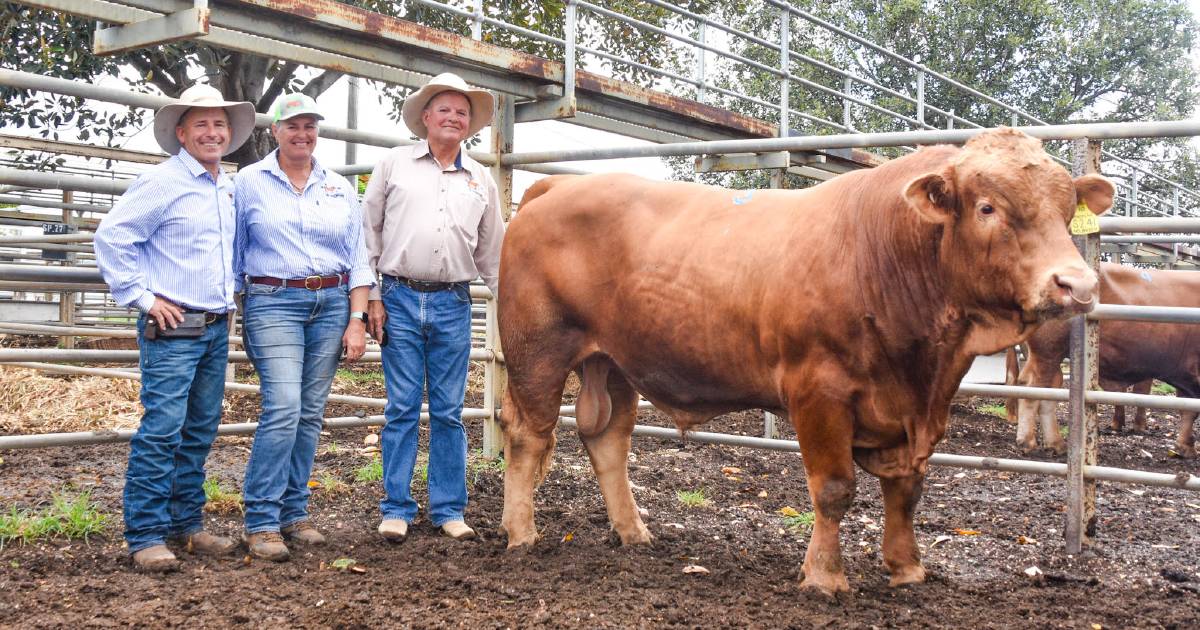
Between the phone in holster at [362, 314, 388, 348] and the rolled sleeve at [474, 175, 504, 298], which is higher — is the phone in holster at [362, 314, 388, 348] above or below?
below

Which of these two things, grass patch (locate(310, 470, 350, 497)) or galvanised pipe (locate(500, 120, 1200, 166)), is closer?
galvanised pipe (locate(500, 120, 1200, 166))

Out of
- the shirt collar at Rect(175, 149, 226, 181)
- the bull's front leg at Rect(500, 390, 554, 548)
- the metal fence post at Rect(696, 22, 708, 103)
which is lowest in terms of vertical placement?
the bull's front leg at Rect(500, 390, 554, 548)

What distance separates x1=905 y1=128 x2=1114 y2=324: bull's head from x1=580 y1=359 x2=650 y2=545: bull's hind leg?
1686 mm

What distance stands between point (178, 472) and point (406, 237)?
132 centimetres

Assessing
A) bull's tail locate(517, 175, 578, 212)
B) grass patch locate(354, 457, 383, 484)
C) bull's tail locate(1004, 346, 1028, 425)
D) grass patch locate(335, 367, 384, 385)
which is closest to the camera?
bull's tail locate(517, 175, 578, 212)

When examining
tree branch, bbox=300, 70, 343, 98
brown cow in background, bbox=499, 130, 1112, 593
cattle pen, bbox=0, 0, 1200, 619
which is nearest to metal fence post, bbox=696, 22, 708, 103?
cattle pen, bbox=0, 0, 1200, 619

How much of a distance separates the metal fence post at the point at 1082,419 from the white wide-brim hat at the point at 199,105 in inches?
134

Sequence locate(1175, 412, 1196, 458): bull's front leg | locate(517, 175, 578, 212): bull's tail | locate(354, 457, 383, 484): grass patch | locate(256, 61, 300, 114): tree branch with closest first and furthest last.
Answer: locate(517, 175, 578, 212): bull's tail → locate(354, 457, 383, 484): grass patch → locate(1175, 412, 1196, 458): bull's front leg → locate(256, 61, 300, 114): tree branch

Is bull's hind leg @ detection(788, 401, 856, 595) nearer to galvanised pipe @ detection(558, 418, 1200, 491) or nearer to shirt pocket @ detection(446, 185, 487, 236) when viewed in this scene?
galvanised pipe @ detection(558, 418, 1200, 491)

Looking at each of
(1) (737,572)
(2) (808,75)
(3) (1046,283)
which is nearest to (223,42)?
(1) (737,572)

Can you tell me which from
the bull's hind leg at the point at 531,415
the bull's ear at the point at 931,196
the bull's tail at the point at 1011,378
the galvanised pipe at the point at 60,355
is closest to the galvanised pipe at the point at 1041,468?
the bull's hind leg at the point at 531,415

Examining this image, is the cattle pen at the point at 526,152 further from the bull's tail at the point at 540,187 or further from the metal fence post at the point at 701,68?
the metal fence post at the point at 701,68

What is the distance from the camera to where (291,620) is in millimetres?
3264

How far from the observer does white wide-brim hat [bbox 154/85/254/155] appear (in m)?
3.95
